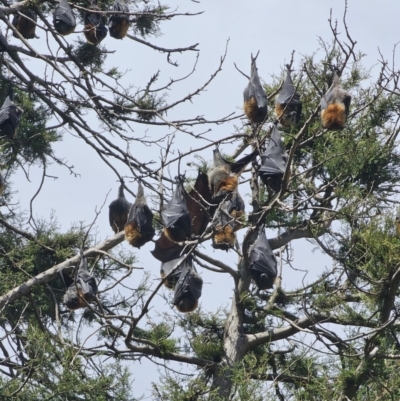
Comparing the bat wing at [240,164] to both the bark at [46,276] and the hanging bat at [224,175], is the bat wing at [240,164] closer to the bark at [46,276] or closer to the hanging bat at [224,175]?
the hanging bat at [224,175]

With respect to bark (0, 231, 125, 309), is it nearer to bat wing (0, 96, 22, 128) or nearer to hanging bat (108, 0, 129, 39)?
bat wing (0, 96, 22, 128)

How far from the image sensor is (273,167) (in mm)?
9477

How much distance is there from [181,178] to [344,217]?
5.17ft

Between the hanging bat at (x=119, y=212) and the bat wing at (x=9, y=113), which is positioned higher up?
the hanging bat at (x=119, y=212)

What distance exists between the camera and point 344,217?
9.81m

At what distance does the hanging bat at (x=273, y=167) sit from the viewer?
30.9ft

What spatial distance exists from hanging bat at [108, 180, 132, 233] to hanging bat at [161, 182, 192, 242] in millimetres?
2097

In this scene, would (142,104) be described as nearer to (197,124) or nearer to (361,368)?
(197,124)

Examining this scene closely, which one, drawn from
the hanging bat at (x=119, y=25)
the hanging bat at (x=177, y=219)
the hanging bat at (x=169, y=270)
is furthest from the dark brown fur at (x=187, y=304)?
the hanging bat at (x=119, y=25)

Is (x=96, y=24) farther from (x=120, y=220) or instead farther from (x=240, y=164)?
(x=240, y=164)

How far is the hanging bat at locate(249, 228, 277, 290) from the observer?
33.6 ft

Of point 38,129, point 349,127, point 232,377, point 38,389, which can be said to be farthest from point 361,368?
point 38,129

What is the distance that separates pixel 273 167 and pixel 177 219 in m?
0.99

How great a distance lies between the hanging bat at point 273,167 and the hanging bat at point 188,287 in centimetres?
121
